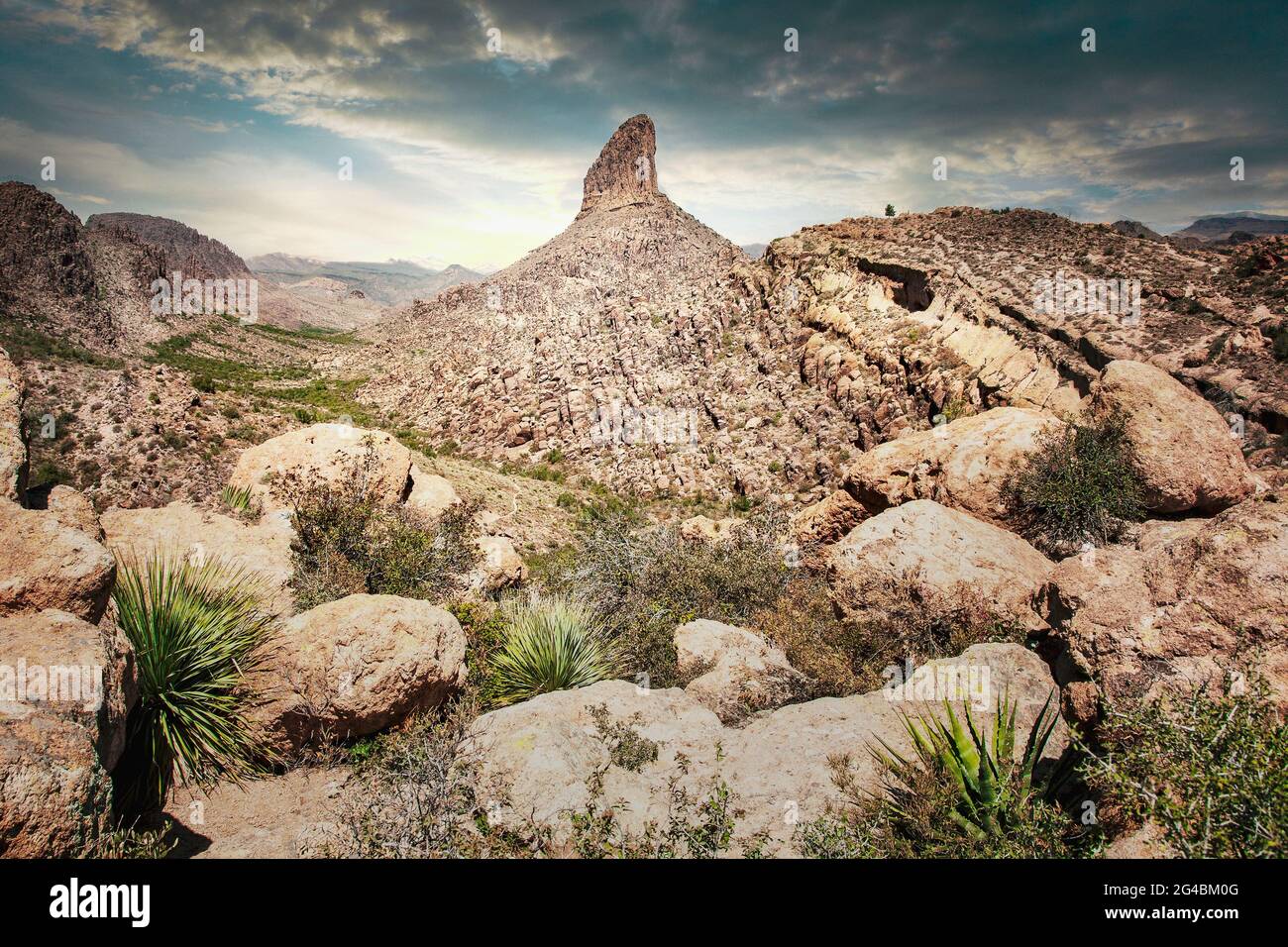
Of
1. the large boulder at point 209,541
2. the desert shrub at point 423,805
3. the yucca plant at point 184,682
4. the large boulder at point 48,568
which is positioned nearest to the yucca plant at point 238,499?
the large boulder at point 209,541

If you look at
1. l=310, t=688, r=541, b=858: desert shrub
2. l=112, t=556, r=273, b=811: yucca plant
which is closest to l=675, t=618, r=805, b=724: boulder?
l=310, t=688, r=541, b=858: desert shrub

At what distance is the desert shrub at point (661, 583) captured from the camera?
948cm

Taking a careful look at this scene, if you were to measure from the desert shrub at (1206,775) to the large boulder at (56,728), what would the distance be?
21.2 ft

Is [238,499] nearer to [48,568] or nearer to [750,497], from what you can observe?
[48,568]

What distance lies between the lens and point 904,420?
81.3 ft

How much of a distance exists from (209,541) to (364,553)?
2149mm

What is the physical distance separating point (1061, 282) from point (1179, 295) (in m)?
4.16

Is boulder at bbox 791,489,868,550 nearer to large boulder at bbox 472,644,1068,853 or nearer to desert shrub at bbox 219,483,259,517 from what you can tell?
large boulder at bbox 472,644,1068,853

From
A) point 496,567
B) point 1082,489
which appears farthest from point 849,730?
point 496,567

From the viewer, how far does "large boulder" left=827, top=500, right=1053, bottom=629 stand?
28.2 feet

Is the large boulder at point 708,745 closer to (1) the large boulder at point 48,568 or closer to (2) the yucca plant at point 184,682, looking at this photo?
(2) the yucca plant at point 184,682

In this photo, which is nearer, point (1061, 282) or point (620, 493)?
point (1061, 282)
